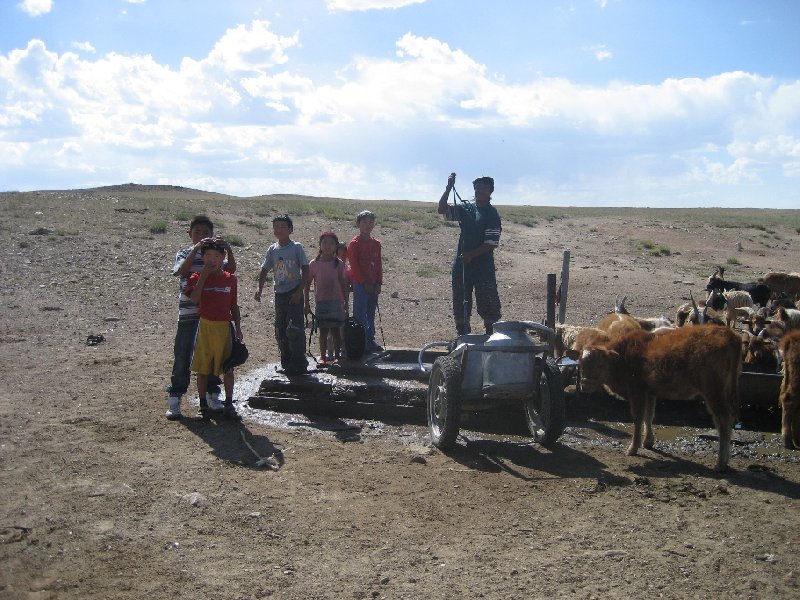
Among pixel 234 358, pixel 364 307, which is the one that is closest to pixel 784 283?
pixel 364 307

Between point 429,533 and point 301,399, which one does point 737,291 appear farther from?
point 429,533

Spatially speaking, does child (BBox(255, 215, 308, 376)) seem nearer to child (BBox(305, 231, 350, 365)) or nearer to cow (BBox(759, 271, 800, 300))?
child (BBox(305, 231, 350, 365))

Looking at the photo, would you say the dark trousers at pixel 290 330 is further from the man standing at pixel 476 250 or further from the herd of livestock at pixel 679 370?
the herd of livestock at pixel 679 370

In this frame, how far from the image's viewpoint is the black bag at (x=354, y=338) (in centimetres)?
962

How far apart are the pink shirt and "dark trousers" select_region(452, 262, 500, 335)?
4.52 ft

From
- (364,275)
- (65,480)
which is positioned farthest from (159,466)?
(364,275)

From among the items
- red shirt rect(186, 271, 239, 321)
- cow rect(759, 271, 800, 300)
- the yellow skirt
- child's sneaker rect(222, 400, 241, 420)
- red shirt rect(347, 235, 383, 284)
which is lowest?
child's sneaker rect(222, 400, 241, 420)

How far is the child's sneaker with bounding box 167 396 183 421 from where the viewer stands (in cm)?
784

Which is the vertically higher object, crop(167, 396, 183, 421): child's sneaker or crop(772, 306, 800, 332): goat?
crop(772, 306, 800, 332): goat

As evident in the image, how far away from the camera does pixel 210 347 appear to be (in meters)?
7.70

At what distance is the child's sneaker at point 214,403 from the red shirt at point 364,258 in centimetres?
279

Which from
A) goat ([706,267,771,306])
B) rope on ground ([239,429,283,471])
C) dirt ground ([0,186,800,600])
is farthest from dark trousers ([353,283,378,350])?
goat ([706,267,771,306])

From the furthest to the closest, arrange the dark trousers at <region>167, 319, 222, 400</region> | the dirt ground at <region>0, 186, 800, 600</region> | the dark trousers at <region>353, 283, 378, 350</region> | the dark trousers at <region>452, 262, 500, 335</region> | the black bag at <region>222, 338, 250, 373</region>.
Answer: the dark trousers at <region>353, 283, 378, 350</region>
the dark trousers at <region>452, 262, 500, 335</region>
the dark trousers at <region>167, 319, 222, 400</region>
the black bag at <region>222, 338, 250, 373</region>
the dirt ground at <region>0, 186, 800, 600</region>

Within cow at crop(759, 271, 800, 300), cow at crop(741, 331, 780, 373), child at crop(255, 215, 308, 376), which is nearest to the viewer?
child at crop(255, 215, 308, 376)
